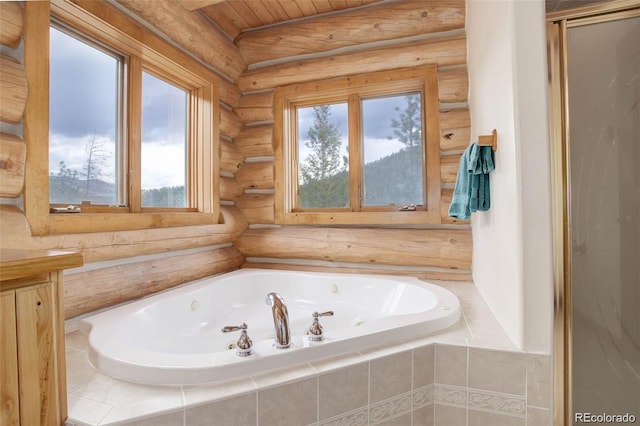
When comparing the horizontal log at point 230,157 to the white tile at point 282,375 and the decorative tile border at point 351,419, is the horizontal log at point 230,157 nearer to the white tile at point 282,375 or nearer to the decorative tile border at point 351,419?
the white tile at point 282,375

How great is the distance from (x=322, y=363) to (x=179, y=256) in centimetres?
151

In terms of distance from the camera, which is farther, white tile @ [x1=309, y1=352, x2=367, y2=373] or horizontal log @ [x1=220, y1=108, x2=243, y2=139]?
horizontal log @ [x1=220, y1=108, x2=243, y2=139]

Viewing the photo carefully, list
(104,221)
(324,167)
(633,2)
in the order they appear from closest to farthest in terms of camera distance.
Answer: (633,2)
(104,221)
(324,167)

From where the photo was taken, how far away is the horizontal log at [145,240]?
1506 millimetres

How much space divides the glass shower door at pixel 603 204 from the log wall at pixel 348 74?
89 centimetres

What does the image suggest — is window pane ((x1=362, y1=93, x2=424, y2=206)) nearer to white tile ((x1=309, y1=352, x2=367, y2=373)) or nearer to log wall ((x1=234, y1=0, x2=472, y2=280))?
log wall ((x1=234, y1=0, x2=472, y2=280))

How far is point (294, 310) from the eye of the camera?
235 cm

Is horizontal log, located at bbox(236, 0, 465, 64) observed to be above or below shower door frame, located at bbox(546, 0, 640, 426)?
above

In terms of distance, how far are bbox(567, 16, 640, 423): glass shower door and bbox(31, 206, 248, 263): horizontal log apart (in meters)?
2.24

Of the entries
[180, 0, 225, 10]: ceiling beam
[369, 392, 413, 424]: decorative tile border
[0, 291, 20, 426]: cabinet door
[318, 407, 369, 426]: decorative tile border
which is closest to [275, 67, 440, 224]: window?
[180, 0, 225, 10]: ceiling beam

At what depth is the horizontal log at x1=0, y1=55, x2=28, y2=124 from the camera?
126 centimetres

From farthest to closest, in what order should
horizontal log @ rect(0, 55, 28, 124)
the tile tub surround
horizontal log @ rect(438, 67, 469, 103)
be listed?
horizontal log @ rect(438, 67, 469, 103), horizontal log @ rect(0, 55, 28, 124), the tile tub surround

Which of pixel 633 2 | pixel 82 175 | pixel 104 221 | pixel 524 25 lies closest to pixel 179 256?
pixel 104 221

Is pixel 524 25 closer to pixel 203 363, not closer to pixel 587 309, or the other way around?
pixel 587 309
